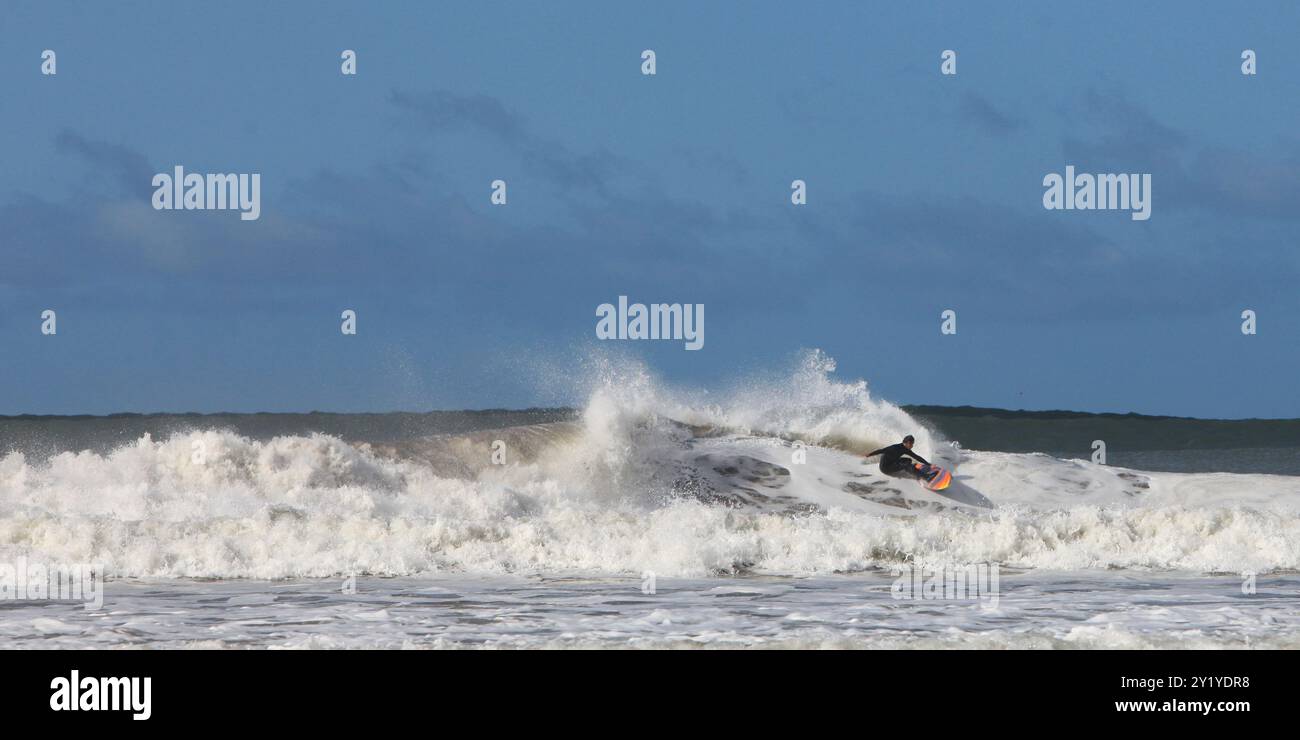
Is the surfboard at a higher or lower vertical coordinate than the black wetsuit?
lower

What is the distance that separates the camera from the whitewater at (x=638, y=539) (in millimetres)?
9977

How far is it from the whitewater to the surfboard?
262 millimetres

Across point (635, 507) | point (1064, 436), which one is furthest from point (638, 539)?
point (1064, 436)

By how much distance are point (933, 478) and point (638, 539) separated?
767 cm

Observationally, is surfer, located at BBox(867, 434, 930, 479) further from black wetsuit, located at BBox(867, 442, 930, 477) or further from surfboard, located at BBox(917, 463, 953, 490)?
surfboard, located at BBox(917, 463, 953, 490)

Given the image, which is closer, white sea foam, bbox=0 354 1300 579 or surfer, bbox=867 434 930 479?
white sea foam, bbox=0 354 1300 579

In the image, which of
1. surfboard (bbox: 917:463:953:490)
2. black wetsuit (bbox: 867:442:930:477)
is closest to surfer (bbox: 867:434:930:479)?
black wetsuit (bbox: 867:442:930:477)

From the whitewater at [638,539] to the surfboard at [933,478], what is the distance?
10.3 inches

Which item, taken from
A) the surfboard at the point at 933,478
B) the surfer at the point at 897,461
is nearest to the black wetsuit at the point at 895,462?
the surfer at the point at 897,461

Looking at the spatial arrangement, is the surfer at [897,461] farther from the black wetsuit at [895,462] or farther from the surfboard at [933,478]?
the surfboard at [933,478]

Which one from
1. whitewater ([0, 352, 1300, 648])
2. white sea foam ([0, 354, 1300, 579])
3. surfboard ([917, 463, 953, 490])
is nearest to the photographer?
whitewater ([0, 352, 1300, 648])

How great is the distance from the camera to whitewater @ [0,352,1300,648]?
998cm

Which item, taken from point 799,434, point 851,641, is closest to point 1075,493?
point 799,434
